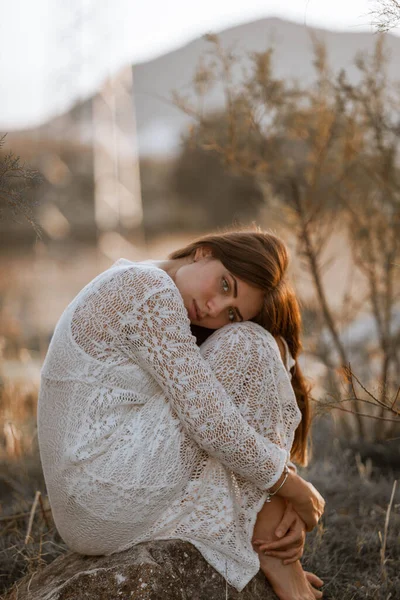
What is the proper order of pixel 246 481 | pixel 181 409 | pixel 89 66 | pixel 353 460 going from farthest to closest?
pixel 89 66, pixel 353 460, pixel 246 481, pixel 181 409

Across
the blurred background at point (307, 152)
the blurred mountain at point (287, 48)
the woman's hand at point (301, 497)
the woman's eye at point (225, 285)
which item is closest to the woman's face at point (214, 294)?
the woman's eye at point (225, 285)

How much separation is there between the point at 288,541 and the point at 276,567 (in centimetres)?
9

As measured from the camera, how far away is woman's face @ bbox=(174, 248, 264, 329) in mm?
2059

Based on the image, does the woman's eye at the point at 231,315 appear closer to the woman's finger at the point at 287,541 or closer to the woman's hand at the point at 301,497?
the woman's hand at the point at 301,497

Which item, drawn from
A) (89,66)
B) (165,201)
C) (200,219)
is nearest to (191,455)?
(89,66)

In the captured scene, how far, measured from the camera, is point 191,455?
1.91 meters

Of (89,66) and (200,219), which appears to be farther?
(200,219)

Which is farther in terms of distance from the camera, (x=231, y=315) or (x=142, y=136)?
(x=142, y=136)

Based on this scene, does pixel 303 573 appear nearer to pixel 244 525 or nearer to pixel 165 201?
pixel 244 525

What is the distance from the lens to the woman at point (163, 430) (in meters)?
1.87

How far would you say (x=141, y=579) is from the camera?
1740 millimetres

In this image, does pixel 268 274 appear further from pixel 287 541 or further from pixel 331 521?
pixel 331 521

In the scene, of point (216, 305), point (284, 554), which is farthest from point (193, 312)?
point (284, 554)

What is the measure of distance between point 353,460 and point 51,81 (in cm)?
418
